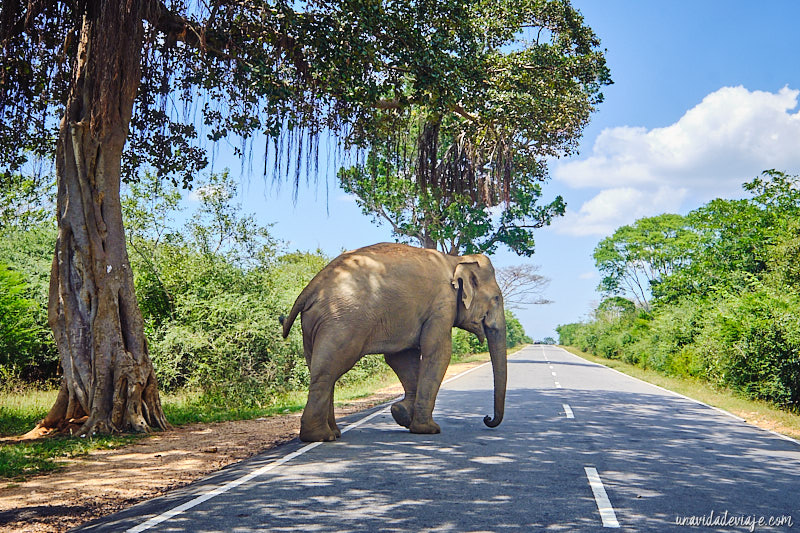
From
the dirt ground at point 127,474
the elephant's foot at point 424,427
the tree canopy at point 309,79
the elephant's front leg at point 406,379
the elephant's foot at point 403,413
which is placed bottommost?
the dirt ground at point 127,474

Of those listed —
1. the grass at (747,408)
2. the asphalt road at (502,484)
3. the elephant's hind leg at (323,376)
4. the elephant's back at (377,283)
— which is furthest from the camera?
the grass at (747,408)

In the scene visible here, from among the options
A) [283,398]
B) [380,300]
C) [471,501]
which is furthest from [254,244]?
[471,501]

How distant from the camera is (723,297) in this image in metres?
29.9

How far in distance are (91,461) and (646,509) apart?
6386 millimetres

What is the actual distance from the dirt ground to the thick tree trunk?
961mm

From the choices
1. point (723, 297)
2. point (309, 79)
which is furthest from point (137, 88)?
point (723, 297)

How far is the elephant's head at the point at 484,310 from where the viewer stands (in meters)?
10.3

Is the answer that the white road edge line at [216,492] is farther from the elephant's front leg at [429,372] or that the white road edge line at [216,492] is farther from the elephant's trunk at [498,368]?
the elephant's trunk at [498,368]

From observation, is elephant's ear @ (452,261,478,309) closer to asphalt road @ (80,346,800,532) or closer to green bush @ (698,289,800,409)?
asphalt road @ (80,346,800,532)

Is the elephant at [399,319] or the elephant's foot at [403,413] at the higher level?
the elephant at [399,319]

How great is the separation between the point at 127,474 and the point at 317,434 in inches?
95.4

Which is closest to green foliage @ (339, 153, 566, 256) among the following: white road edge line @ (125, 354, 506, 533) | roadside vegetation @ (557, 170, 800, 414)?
roadside vegetation @ (557, 170, 800, 414)

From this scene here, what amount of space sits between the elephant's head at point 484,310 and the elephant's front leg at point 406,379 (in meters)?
0.88

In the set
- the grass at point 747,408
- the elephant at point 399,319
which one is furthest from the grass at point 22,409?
the grass at point 747,408
